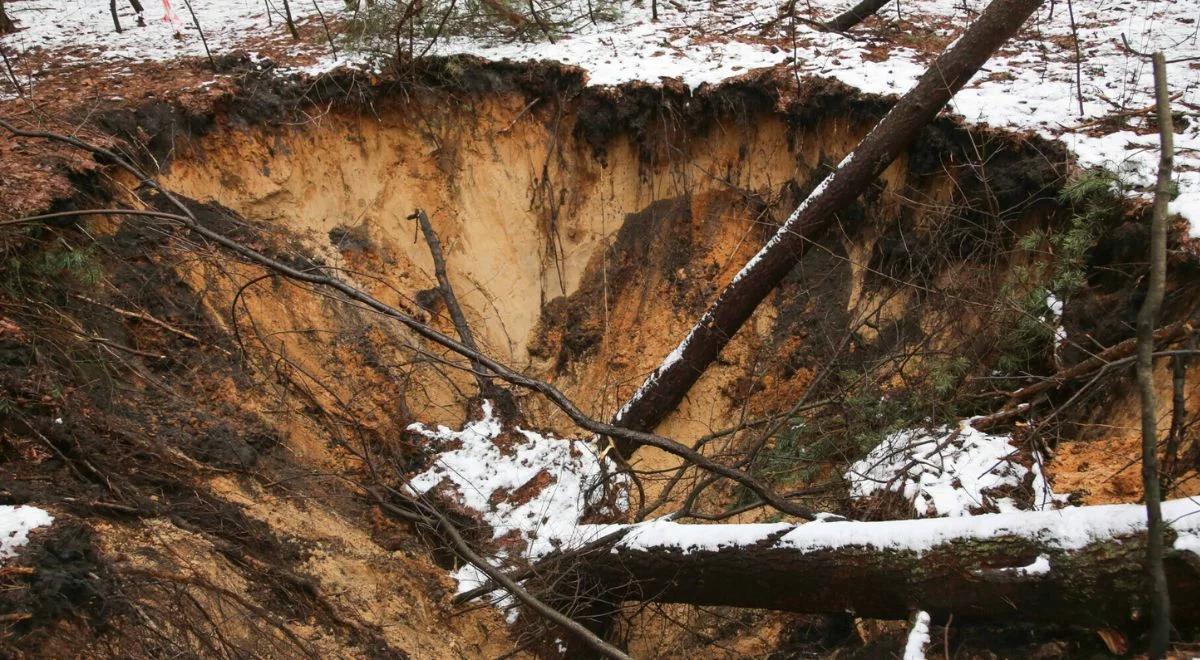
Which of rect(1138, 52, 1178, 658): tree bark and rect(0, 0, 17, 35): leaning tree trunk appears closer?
rect(1138, 52, 1178, 658): tree bark

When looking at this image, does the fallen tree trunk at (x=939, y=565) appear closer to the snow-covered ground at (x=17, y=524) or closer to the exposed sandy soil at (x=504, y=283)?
the exposed sandy soil at (x=504, y=283)

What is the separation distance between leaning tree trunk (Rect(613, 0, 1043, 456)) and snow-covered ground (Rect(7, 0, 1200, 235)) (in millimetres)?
442

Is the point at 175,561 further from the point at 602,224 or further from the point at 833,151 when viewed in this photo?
the point at 833,151

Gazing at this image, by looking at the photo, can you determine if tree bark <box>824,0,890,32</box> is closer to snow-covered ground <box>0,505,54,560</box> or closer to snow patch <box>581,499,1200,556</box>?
snow patch <box>581,499,1200,556</box>

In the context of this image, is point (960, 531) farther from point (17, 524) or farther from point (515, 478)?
point (17, 524)

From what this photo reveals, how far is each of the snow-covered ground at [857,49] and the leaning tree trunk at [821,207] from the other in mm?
442

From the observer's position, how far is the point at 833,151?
6082 millimetres

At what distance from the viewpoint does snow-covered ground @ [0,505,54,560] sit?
119 inches

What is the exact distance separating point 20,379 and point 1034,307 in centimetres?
555

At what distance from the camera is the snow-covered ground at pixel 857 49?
17.0 feet

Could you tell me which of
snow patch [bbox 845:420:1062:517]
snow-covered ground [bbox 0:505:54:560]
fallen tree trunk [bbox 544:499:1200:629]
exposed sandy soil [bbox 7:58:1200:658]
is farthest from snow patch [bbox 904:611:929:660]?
snow-covered ground [bbox 0:505:54:560]

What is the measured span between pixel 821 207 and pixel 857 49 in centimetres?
200

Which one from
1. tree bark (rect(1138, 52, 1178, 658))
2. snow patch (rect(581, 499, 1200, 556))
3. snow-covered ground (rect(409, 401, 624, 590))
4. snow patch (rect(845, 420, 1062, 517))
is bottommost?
snow-covered ground (rect(409, 401, 624, 590))

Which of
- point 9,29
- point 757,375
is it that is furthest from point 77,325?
point 9,29
